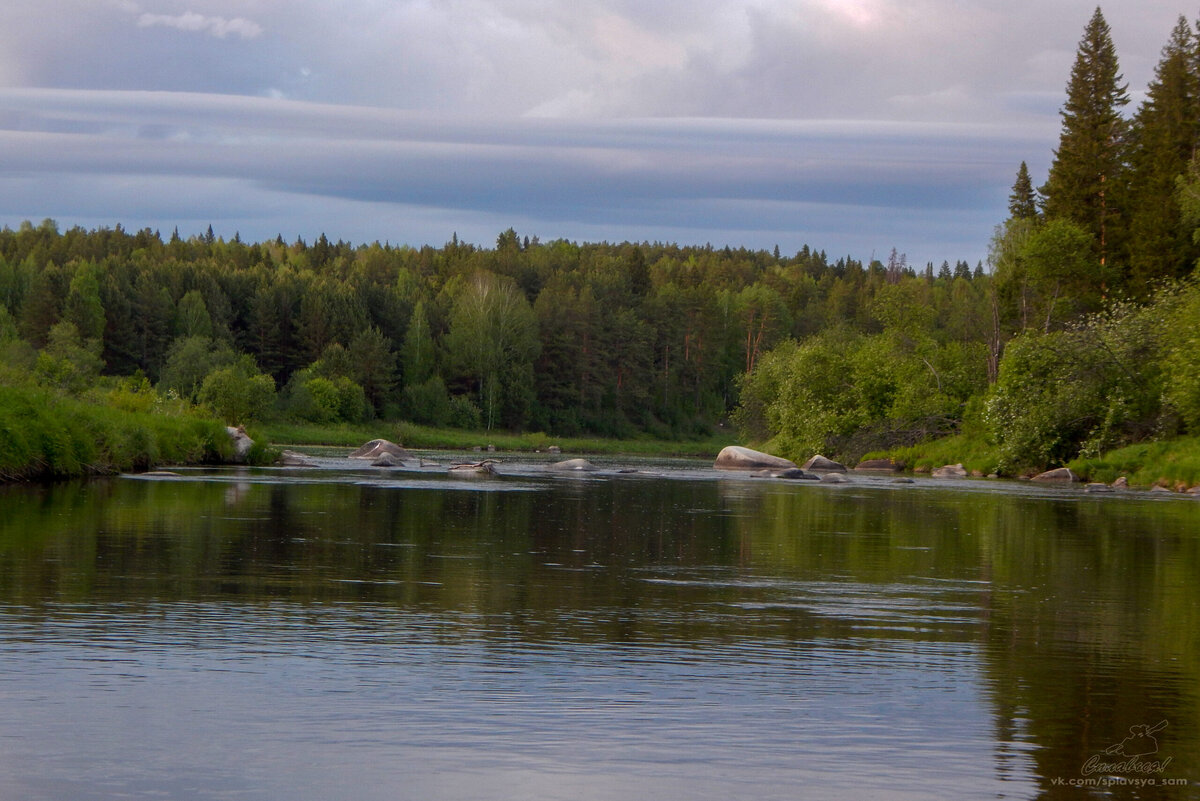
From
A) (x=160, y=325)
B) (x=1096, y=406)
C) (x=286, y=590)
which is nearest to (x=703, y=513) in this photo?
(x=286, y=590)

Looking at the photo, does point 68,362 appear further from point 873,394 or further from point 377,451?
point 873,394

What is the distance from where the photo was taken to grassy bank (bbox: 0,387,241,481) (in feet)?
95.7

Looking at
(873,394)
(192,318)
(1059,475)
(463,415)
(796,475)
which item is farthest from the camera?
(463,415)

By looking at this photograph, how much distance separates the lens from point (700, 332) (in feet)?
484

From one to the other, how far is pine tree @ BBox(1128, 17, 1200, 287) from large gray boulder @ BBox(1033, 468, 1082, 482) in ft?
41.3

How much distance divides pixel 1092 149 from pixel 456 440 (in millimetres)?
54578

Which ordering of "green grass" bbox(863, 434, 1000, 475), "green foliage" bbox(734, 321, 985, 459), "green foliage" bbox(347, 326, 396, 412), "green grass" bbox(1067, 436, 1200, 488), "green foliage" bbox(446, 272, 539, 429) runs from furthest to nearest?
"green foliage" bbox(446, 272, 539, 429)
"green foliage" bbox(347, 326, 396, 412)
"green foliage" bbox(734, 321, 985, 459)
"green grass" bbox(863, 434, 1000, 475)
"green grass" bbox(1067, 436, 1200, 488)

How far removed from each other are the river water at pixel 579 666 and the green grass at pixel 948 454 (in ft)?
108

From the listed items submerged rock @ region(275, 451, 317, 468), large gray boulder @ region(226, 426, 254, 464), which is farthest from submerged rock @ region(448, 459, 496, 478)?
large gray boulder @ region(226, 426, 254, 464)

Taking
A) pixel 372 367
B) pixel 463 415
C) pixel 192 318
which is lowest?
pixel 463 415

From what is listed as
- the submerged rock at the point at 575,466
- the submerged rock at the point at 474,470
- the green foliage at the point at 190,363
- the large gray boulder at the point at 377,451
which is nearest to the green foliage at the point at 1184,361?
the submerged rock at the point at 575,466

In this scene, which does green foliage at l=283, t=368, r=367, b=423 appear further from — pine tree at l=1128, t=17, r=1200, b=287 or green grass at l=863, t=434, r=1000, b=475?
pine tree at l=1128, t=17, r=1200, b=287

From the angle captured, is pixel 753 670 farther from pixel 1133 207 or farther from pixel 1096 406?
pixel 1133 207

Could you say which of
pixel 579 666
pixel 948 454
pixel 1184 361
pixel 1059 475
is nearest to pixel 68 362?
pixel 948 454
